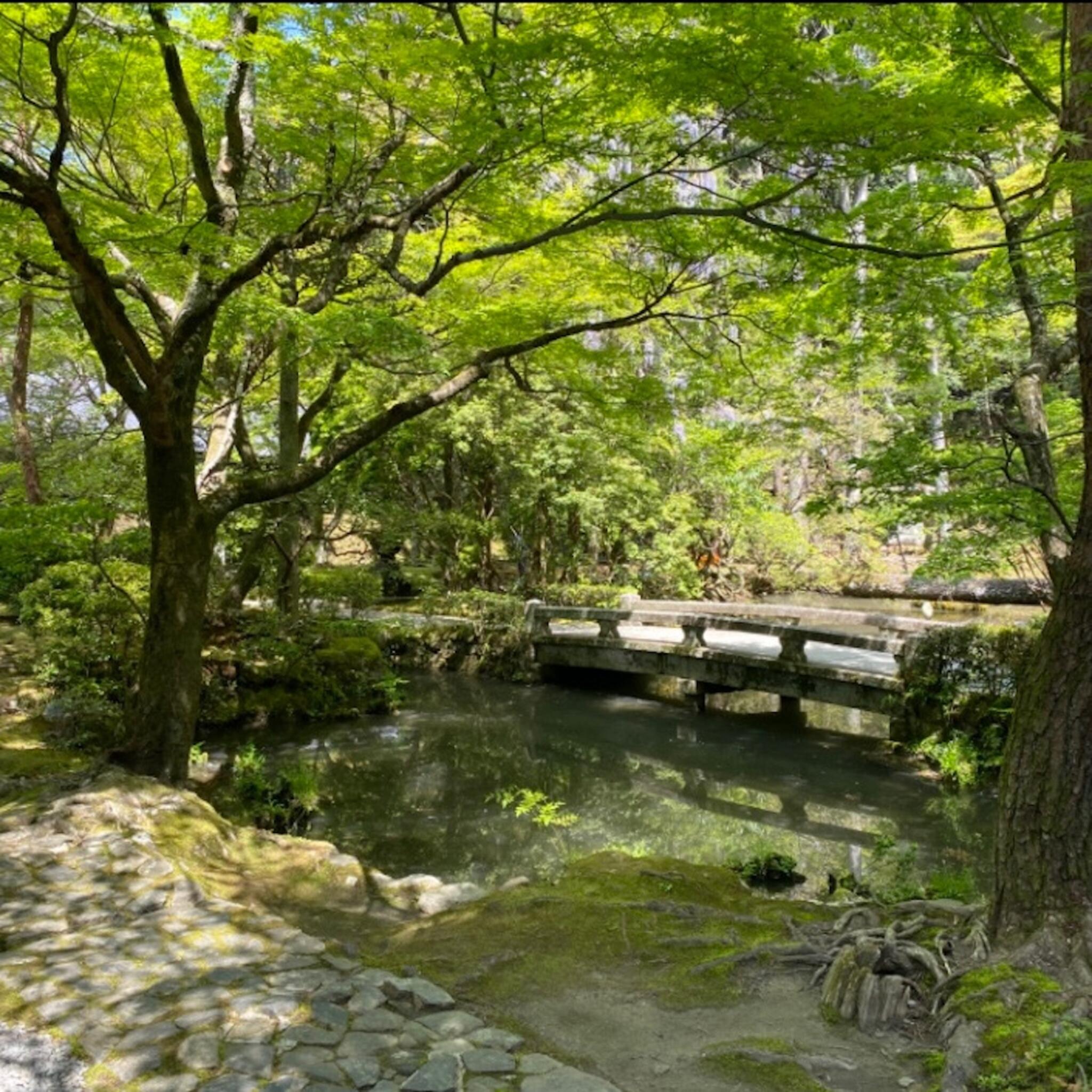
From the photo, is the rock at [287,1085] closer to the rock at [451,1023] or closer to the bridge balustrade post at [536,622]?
the rock at [451,1023]

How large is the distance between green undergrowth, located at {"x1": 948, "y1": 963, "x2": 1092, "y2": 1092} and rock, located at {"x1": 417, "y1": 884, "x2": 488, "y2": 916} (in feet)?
10.7

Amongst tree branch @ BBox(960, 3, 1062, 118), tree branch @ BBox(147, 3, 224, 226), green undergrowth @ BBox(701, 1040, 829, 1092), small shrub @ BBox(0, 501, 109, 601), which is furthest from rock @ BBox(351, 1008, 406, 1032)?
tree branch @ BBox(960, 3, 1062, 118)

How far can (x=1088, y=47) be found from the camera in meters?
4.39

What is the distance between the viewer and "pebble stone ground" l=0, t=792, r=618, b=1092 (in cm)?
291

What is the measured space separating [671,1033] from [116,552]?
9725mm

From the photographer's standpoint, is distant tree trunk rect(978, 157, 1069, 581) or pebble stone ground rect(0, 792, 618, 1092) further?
distant tree trunk rect(978, 157, 1069, 581)

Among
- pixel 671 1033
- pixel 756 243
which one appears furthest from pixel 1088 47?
pixel 671 1033

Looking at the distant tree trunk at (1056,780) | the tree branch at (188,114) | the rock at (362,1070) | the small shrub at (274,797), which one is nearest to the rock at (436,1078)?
the rock at (362,1070)

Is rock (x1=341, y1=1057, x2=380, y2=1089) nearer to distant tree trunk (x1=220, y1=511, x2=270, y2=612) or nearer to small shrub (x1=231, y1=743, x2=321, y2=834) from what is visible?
small shrub (x1=231, y1=743, x2=321, y2=834)

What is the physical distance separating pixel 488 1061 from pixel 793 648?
10.1 metres

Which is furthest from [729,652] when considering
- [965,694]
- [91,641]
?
[91,641]

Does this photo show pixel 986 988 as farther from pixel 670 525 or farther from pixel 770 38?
pixel 670 525

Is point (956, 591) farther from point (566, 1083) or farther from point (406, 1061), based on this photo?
point (406, 1061)

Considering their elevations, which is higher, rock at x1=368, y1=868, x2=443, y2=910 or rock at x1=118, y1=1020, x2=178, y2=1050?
rock at x1=118, y1=1020, x2=178, y2=1050
